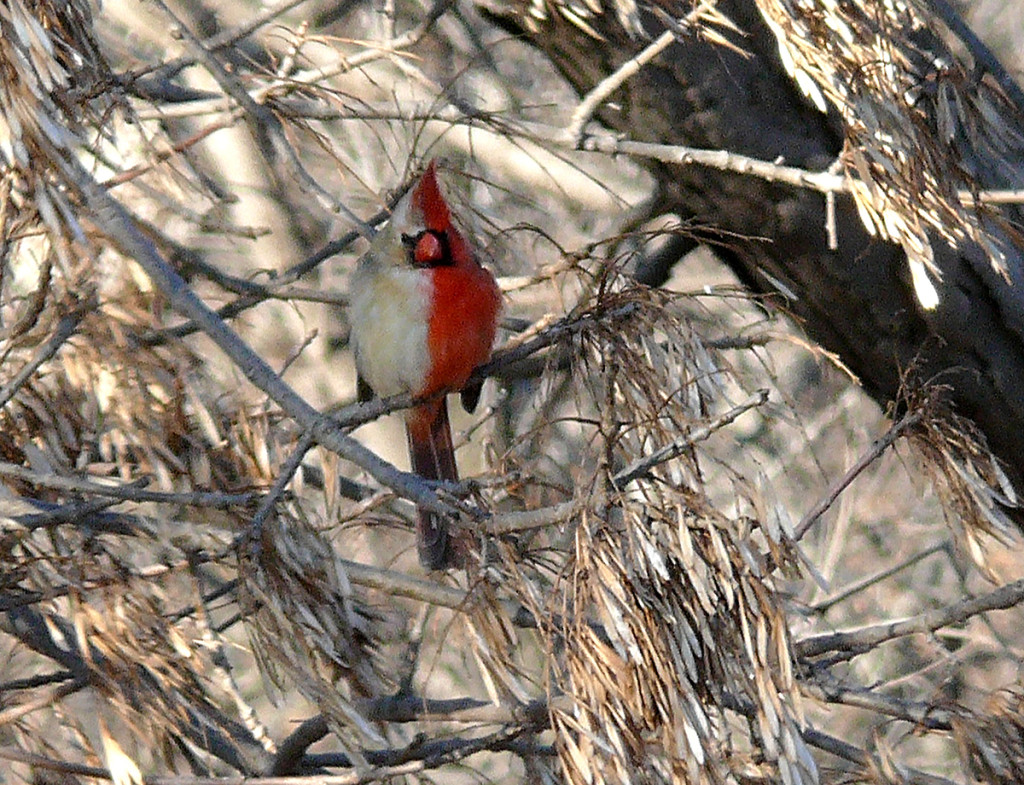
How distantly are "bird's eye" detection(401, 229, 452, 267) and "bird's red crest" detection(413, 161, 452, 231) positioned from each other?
3 cm

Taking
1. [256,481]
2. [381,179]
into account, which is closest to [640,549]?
[256,481]

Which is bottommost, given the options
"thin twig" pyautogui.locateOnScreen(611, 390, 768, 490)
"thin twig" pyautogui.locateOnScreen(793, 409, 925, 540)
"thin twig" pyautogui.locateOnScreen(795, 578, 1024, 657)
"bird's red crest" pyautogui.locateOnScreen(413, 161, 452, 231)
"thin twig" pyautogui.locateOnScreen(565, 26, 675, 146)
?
"thin twig" pyautogui.locateOnScreen(795, 578, 1024, 657)

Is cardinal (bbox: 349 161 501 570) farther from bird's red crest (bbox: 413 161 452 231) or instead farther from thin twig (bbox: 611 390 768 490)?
thin twig (bbox: 611 390 768 490)

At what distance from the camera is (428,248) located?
2.80 metres

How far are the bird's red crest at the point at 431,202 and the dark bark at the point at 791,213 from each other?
0.36 metres

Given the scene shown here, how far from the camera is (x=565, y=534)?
1646mm

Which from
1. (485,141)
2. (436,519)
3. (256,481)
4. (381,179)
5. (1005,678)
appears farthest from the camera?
(1005,678)

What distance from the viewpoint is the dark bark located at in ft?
8.79

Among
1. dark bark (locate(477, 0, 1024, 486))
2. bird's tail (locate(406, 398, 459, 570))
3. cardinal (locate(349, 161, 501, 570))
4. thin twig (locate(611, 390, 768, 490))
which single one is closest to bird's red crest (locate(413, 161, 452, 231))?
cardinal (locate(349, 161, 501, 570))

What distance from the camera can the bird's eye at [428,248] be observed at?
9.06ft

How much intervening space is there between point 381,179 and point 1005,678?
10.9 feet

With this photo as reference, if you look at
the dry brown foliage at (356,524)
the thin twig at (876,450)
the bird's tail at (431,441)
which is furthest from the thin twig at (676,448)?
the bird's tail at (431,441)

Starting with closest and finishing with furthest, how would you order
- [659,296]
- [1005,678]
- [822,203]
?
[659,296] → [822,203] → [1005,678]

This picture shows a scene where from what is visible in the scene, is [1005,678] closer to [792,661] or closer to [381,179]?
[381,179]
